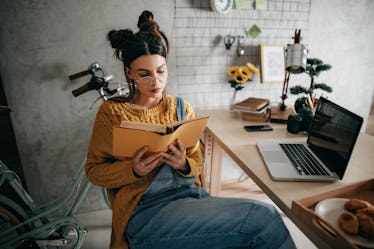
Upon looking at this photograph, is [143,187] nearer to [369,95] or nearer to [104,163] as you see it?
[104,163]

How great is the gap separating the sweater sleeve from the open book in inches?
3.9

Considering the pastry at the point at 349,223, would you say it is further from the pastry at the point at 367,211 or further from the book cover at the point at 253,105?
the book cover at the point at 253,105

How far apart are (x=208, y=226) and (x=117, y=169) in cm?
39

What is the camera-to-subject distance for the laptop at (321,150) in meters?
0.81

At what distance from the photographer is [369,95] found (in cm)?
216

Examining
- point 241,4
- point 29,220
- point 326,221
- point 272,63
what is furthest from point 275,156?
point 29,220

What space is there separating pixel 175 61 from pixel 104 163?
918mm

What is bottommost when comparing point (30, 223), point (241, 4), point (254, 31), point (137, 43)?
point (30, 223)

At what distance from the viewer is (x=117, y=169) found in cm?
93

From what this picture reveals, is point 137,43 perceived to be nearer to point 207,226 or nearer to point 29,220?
point 207,226

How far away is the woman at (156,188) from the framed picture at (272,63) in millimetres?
909

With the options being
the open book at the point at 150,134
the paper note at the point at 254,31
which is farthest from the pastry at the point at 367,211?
the paper note at the point at 254,31

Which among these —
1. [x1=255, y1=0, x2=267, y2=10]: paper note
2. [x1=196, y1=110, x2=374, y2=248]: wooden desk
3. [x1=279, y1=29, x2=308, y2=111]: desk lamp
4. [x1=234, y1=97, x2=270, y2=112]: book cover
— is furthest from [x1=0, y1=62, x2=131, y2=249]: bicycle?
[x1=255, y1=0, x2=267, y2=10]: paper note

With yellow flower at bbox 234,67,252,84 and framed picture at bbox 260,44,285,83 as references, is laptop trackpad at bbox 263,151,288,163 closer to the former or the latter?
yellow flower at bbox 234,67,252,84
